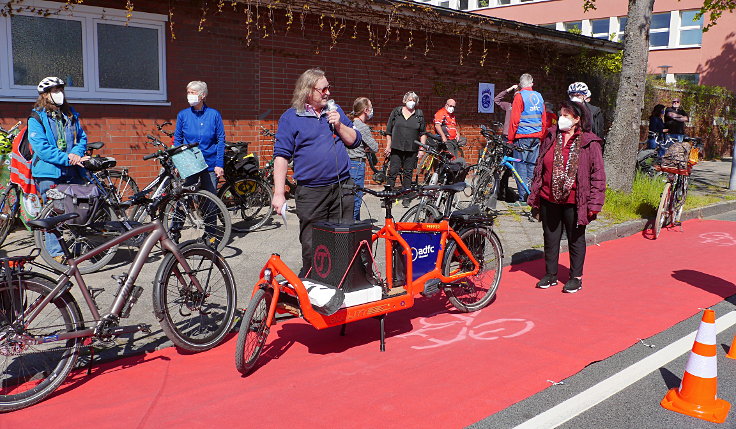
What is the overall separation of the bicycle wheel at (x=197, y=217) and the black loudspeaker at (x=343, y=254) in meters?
2.42

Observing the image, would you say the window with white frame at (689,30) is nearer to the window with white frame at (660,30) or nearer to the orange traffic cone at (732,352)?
the window with white frame at (660,30)

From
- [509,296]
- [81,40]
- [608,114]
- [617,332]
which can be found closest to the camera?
[617,332]

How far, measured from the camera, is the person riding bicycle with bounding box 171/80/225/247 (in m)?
7.52

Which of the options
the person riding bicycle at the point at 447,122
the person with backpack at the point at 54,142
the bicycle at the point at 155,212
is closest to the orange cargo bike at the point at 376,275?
the bicycle at the point at 155,212

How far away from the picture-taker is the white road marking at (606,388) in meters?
3.79

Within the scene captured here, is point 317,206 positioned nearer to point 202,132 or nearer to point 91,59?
point 202,132

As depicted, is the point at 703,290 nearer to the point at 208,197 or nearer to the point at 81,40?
the point at 208,197

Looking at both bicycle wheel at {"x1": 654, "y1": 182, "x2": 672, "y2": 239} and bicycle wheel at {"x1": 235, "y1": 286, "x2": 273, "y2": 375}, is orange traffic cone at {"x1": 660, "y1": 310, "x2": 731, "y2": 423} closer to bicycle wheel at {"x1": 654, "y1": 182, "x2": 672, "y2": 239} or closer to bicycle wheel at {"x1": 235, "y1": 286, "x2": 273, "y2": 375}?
bicycle wheel at {"x1": 235, "y1": 286, "x2": 273, "y2": 375}

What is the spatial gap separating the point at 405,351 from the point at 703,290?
3621 mm

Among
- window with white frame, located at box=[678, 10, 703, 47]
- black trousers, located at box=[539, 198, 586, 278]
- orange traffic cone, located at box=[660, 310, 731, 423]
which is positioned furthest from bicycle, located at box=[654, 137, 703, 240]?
window with white frame, located at box=[678, 10, 703, 47]

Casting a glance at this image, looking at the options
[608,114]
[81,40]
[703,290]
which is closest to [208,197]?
[81,40]

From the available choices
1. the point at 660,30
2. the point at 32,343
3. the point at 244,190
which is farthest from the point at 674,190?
the point at 660,30

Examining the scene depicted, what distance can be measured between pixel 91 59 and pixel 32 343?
251 inches

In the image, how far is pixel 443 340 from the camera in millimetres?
5211
